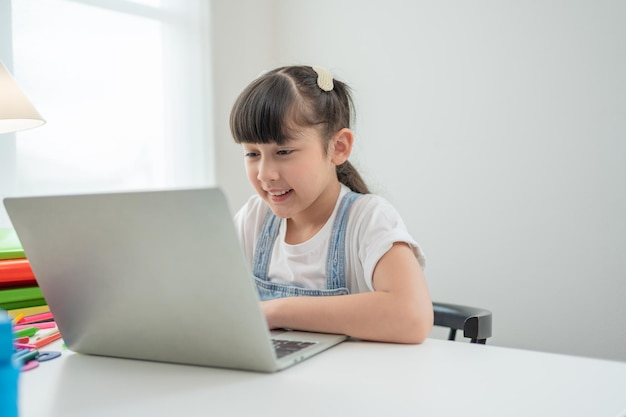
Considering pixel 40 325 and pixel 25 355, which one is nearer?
pixel 25 355

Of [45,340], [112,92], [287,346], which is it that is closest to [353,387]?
[287,346]

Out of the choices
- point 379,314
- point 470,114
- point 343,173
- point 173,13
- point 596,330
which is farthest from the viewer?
point 173,13

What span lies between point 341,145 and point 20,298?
59 centimetres

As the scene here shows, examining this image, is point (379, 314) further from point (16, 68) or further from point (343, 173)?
point (16, 68)

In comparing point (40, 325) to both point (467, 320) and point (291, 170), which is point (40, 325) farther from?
point (467, 320)

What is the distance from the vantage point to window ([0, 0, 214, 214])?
200cm

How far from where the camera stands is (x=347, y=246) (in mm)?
1128

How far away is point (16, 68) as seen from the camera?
1952 millimetres

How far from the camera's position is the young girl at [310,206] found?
1017mm

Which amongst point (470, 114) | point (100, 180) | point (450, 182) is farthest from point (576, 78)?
point (100, 180)

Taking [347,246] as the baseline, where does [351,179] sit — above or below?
above

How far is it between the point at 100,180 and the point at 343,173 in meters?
1.17

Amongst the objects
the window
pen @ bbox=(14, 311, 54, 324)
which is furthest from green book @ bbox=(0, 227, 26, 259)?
the window

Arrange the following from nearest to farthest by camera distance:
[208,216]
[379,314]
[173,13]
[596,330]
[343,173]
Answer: [208,216]
[379,314]
[343,173]
[596,330]
[173,13]
